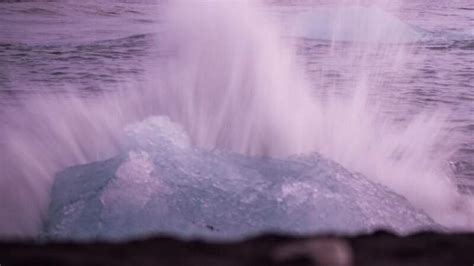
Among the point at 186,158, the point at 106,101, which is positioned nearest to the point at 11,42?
the point at 106,101

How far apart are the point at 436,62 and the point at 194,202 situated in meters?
11.1

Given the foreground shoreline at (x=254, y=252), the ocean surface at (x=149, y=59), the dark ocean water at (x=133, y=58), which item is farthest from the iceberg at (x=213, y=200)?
the dark ocean water at (x=133, y=58)

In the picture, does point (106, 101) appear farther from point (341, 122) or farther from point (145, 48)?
point (145, 48)

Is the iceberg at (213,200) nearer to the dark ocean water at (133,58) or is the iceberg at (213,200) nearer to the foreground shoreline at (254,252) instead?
the foreground shoreline at (254,252)

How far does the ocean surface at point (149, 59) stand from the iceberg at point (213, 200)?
258 cm

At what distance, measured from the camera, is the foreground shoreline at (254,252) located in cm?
208

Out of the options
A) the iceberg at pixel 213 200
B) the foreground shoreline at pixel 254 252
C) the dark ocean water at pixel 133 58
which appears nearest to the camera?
the foreground shoreline at pixel 254 252

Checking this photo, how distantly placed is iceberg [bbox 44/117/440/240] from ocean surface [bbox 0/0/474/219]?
2.58 meters

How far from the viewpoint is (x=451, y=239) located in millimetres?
2473

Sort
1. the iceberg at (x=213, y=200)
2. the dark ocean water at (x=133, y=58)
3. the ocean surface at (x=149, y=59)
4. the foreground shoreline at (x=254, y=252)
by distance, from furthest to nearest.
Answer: the dark ocean water at (x=133, y=58), the ocean surface at (x=149, y=59), the iceberg at (x=213, y=200), the foreground shoreline at (x=254, y=252)

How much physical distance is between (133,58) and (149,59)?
17.0 inches

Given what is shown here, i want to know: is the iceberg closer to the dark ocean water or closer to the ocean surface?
the ocean surface

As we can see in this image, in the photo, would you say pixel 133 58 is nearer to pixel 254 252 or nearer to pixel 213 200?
pixel 213 200

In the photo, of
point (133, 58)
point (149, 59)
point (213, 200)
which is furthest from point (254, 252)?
point (133, 58)
